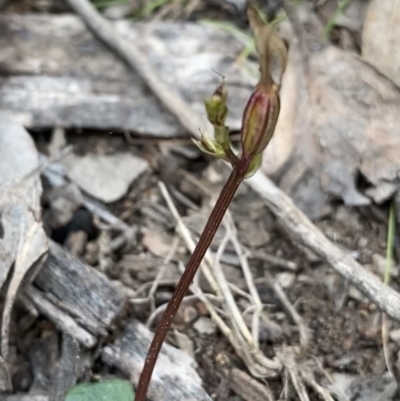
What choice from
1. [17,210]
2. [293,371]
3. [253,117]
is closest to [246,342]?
[293,371]

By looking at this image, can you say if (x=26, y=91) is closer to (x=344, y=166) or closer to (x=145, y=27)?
(x=145, y=27)

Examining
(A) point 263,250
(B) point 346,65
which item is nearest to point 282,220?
(A) point 263,250

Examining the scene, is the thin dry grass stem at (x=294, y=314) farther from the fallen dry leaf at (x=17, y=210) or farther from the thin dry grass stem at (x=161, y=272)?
the fallen dry leaf at (x=17, y=210)

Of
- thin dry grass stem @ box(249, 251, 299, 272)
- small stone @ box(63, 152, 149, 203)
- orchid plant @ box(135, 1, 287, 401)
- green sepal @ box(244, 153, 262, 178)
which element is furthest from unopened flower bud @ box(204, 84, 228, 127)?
small stone @ box(63, 152, 149, 203)

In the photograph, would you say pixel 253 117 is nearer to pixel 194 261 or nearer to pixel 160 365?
pixel 194 261

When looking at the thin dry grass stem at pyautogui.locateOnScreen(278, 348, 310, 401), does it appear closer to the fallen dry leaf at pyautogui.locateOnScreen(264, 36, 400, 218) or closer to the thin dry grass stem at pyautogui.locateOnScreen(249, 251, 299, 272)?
the thin dry grass stem at pyautogui.locateOnScreen(249, 251, 299, 272)
